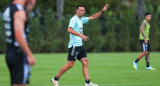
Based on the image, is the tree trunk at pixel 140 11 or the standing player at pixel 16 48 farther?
the tree trunk at pixel 140 11

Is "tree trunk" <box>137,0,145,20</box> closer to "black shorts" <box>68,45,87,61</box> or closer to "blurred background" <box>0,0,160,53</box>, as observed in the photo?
"blurred background" <box>0,0,160,53</box>

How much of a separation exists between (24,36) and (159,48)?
27.1 metres

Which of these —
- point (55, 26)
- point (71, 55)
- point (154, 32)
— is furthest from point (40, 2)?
point (71, 55)

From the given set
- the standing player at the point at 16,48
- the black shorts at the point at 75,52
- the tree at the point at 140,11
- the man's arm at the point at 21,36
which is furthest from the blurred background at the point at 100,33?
the man's arm at the point at 21,36

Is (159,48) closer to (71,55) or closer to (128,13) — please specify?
(128,13)

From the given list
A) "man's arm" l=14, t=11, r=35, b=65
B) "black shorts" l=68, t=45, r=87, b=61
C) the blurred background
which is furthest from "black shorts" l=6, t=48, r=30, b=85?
the blurred background

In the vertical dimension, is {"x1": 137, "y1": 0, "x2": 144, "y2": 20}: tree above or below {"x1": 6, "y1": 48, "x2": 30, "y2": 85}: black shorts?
above

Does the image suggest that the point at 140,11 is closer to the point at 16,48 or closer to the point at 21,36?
the point at 16,48

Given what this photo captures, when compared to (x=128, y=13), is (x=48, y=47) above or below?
below

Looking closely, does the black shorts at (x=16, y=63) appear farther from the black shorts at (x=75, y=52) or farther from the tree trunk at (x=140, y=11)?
the tree trunk at (x=140, y=11)

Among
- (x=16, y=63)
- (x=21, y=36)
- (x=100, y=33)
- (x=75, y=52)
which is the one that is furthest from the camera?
(x=100, y=33)

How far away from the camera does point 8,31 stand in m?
6.34

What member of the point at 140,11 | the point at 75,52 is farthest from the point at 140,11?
the point at 75,52

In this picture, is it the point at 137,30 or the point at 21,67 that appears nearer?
the point at 21,67
